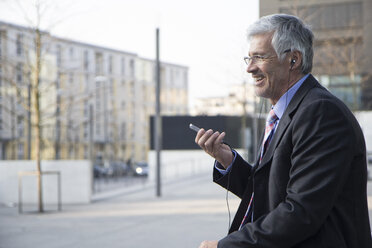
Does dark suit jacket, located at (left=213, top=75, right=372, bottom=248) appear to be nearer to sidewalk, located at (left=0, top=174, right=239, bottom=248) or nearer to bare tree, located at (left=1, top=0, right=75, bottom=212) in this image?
sidewalk, located at (left=0, top=174, right=239, bottom=248)

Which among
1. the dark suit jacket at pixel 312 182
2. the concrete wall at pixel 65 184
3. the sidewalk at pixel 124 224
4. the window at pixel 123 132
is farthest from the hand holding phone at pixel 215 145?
the window at pixel 123 132

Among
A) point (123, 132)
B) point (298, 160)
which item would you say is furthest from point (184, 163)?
point (123, 132)

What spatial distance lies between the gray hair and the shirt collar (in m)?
0.06

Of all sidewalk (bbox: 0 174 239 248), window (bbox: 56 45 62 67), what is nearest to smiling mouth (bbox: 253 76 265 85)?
sidewalk (bbox: 0 174 239 248)

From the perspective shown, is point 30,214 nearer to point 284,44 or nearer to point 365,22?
point 365,22

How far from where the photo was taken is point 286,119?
196cm

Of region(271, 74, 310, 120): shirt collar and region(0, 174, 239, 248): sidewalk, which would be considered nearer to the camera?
region(271, 74, 310, 120): shirt collar

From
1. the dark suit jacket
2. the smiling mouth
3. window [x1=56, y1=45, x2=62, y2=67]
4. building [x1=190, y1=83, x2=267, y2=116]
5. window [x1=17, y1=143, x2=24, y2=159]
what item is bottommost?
window [x1=17, y1=143, x2=24, y2=159]

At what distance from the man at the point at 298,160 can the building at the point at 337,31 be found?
4.38 metres

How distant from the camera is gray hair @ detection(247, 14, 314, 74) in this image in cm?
203

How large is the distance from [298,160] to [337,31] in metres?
7.23

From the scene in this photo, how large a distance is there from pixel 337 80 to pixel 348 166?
10765mm

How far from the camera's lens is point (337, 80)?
12.2m

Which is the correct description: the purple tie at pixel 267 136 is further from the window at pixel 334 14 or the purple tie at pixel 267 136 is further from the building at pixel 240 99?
the window at pixel 334 14
